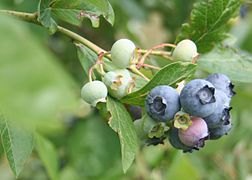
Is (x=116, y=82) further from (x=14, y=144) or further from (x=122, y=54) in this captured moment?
(x=14, y=144)

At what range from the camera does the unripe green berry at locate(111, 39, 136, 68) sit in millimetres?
764

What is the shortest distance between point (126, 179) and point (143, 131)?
924 millimetres

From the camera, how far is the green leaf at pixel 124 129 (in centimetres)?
74

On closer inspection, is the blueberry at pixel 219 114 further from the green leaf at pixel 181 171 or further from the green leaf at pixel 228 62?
the green leaf at pixel 181 171

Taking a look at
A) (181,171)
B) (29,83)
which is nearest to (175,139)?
(29,83)

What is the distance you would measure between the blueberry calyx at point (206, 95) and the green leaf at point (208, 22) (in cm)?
26

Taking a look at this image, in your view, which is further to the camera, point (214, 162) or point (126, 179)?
point (214, 162)

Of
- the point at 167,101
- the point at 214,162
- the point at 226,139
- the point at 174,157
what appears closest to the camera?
the point at 167,101


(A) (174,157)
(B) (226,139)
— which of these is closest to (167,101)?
(A) (174,157)

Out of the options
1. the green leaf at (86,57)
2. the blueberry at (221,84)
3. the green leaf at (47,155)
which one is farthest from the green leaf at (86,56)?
the green leaf at (47,155)

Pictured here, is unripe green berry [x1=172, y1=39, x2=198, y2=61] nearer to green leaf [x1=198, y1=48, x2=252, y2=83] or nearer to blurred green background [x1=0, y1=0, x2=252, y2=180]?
green leaf [x1=198, y1=48, x2=252, y2=83]

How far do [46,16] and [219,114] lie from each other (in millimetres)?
307

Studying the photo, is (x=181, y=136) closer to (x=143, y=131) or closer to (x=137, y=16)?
(x=143, y=131)

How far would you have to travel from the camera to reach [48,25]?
81 centimetres
